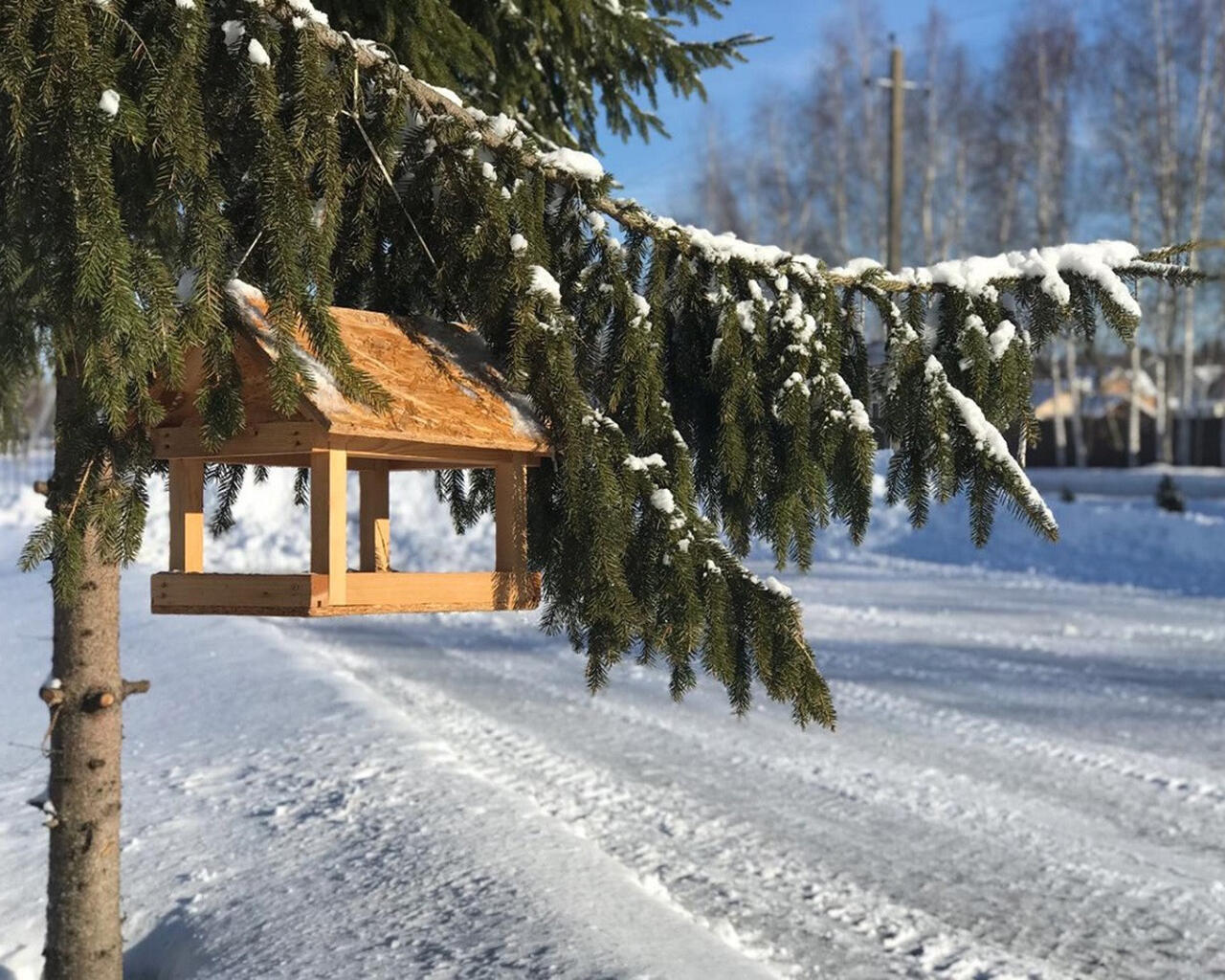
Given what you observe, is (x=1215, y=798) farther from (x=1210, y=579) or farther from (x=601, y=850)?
(x=1210, y=579)

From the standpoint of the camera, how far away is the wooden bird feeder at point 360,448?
8.32 ft

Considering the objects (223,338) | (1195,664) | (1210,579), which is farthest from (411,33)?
(1210,579)

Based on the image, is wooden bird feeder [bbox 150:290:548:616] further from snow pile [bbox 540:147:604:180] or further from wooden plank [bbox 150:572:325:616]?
snow pile [bbox 540:147:604:180]

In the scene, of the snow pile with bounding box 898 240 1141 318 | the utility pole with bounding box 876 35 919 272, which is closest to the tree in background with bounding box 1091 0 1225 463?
the utility pole with bounding box 876 35 919 272

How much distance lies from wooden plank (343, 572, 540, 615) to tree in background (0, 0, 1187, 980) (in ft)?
0.38

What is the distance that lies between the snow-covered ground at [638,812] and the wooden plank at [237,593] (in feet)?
5.32

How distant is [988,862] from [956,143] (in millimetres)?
25041

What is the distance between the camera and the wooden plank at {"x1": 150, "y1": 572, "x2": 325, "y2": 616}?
255 cm

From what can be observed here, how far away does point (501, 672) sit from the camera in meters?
9.57

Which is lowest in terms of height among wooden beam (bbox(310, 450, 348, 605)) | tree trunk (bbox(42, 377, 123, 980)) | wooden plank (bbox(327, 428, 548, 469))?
tree trunk (bbox(42, 377, 123, 980))

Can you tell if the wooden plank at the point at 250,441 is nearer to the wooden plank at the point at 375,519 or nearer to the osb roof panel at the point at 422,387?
the osb roof panel at the point at 422,387

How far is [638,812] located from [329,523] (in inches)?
149

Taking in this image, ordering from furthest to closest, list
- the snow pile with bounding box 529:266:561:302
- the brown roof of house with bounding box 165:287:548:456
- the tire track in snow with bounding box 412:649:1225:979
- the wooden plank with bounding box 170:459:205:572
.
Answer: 1. the tire track in snow with bounding box 412:649:1225:979
2. the wooden plank with bounding box 170:459:205:572
3. the snow pile with bounding box 529:266:561:302
4. the brown roof of house with bounding box 165:287:548:456

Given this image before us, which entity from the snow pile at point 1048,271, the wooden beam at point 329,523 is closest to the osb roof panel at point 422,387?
the wooden beam at point 329,523
